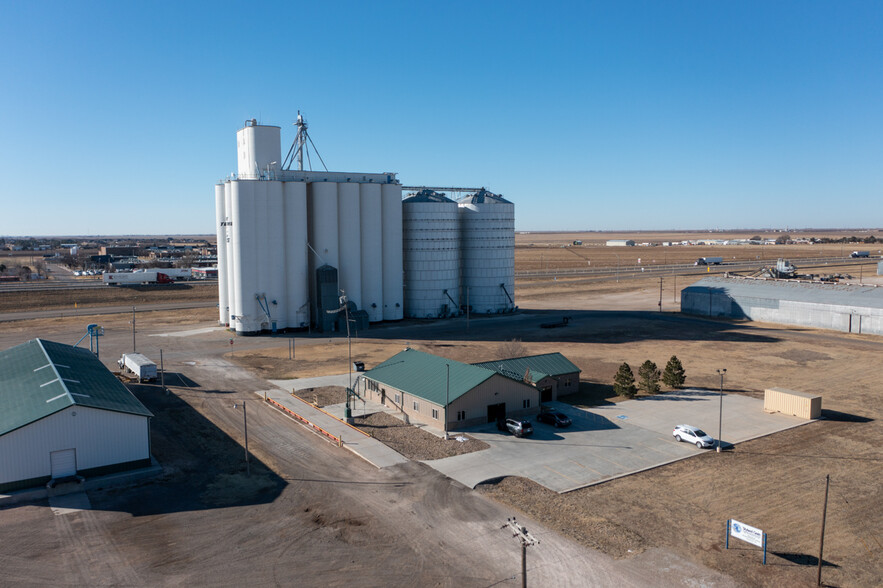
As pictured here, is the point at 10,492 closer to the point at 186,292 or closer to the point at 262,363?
the point at 262,363

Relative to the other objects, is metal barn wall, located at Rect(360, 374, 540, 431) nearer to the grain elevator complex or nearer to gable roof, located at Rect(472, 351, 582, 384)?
gable roof, located at Rect(472, 351, 582, 384)

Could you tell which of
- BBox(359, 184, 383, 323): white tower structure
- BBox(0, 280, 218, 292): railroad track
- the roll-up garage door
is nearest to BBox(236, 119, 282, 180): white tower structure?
BBox(359, 184, 383, 323): white tower structure

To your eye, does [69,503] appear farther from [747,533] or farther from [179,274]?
[179,274]

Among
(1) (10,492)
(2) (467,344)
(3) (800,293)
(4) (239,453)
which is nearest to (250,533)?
(4) (239,453)

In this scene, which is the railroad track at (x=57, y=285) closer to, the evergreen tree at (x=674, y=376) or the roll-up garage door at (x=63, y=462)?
the roll-up garage door at (x=63, y=462)

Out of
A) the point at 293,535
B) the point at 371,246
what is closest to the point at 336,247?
the point at 371,246

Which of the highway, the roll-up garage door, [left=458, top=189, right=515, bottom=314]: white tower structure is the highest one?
[left=458, top=189, right=515, bottom=314]: white tower structure

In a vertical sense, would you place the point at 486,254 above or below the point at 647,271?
above
